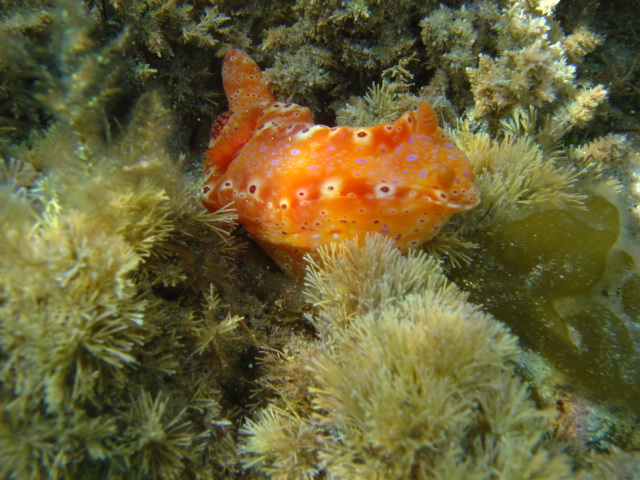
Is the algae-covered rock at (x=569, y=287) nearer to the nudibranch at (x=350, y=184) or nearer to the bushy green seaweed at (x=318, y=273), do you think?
the bushy green seaweed at (x=318, y=273)

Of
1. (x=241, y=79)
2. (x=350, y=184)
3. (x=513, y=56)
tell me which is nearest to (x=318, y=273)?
(x=350, y=184)

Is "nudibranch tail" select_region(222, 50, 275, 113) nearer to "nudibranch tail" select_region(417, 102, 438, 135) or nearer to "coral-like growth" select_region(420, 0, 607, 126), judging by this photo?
"coral-like growth" select_region(420, 0, 607, 126)

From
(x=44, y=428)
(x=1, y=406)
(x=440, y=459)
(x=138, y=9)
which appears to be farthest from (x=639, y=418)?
(x=138, y=9)

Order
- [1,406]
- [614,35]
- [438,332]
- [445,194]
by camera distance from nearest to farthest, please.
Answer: [1,406]
[438,332]
[445,194]
[614,35]

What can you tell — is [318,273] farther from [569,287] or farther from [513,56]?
[513,56]

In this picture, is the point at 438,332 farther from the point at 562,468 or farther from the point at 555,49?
the point at 555,49

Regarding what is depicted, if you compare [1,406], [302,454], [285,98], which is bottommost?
[302,454]

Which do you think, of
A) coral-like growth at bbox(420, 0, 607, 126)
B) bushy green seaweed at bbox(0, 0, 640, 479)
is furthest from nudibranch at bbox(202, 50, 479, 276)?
coral-like growth at bbox(420, 0, 607, 126)
